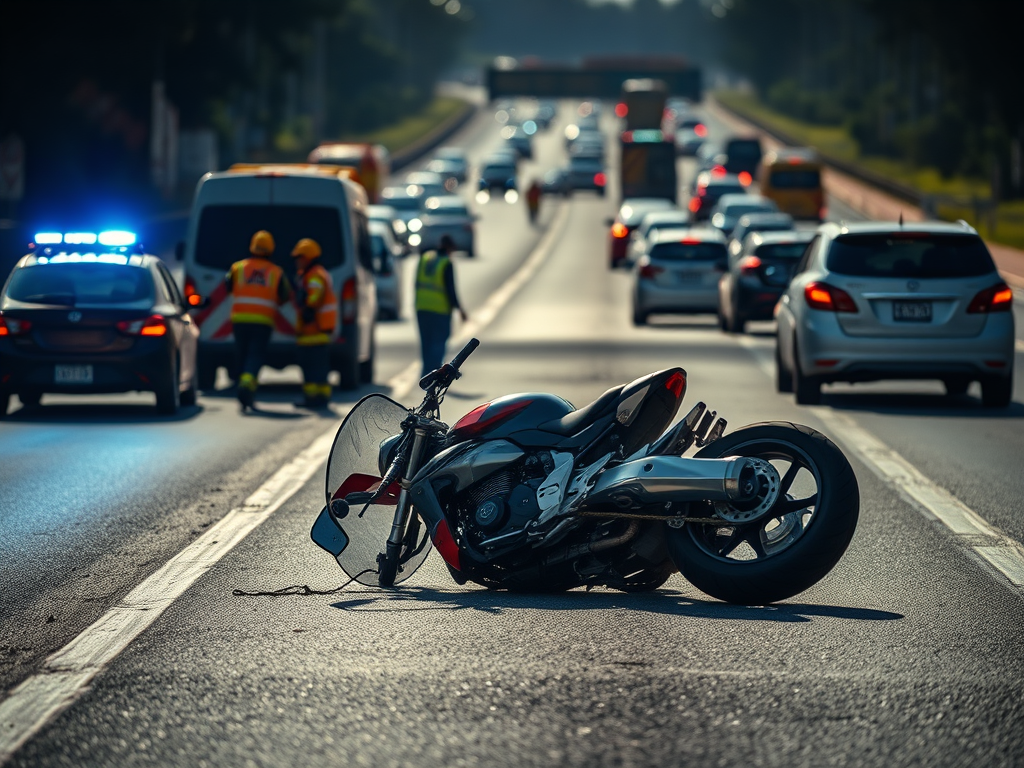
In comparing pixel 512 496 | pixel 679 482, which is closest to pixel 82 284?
pixel 512 496

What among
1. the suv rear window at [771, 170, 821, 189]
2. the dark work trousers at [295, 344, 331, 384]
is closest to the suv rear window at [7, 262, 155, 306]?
the dark work trousers at [295, 344, 331, 384]

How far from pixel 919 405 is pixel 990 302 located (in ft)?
4.57

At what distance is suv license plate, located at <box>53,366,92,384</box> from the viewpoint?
1792 centimetres

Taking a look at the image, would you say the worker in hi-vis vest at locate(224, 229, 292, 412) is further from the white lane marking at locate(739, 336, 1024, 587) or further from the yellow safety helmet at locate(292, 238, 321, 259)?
the white lane marking at locate(739, 336, 1024, 587)

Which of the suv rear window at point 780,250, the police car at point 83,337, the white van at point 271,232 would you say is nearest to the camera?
the police car at point 83,337

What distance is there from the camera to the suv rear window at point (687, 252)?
32.2 meters

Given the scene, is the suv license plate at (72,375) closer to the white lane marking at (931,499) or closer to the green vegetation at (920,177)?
the white lane marking at (931,499)

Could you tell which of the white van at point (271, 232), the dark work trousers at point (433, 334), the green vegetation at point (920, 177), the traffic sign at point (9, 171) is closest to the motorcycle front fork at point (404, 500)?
the dark work trousers at point (433, 334)

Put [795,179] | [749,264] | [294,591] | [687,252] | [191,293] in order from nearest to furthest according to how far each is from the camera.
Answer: [294,591] < [191,293] < [749,264] < [687,252] < [795,179]

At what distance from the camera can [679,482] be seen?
8.01 m

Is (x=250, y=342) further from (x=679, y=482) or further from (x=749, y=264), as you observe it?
(x=679, y=482)

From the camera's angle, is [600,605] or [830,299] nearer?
[600,605]

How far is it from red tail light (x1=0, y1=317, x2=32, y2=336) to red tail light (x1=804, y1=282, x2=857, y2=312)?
279 inches

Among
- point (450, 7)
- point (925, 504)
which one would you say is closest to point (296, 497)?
point (925, 504)
